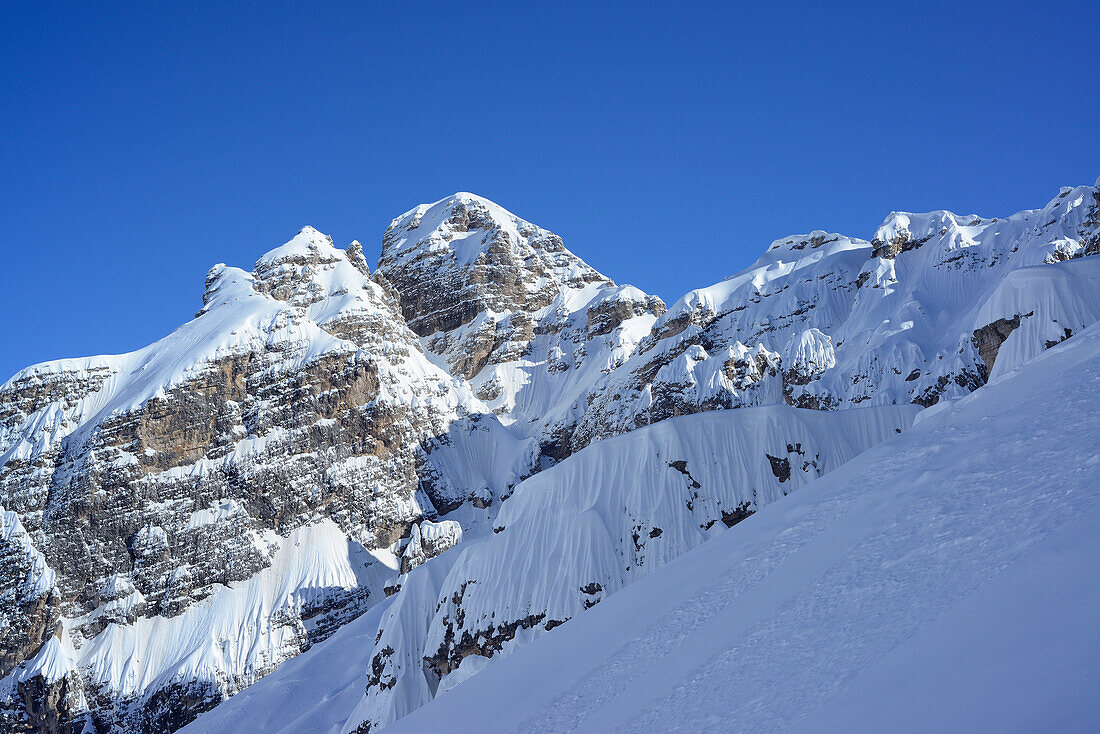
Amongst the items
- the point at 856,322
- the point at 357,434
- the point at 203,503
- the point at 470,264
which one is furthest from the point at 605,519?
the point at 470,264

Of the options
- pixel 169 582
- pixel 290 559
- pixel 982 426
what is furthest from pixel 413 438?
pixel 982 426

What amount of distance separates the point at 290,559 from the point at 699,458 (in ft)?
197

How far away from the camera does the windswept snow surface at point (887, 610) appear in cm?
700

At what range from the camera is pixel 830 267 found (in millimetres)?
101500

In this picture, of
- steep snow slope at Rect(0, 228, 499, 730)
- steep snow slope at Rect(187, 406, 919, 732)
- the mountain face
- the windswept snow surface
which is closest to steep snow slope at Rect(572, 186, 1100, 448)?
the mountain face

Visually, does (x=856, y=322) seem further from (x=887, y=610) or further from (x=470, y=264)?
(x=887, y=610)

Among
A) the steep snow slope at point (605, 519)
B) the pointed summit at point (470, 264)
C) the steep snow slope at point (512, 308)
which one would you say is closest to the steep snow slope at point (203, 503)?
the steep snow slope at point (512, 308)

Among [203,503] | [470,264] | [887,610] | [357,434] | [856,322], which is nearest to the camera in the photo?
[887,610]

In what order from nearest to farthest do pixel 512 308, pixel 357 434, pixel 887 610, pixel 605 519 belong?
pixel 887 610, pixel 605 519, pixel 357 434, pixel 512 308

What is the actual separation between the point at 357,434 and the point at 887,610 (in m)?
96.0

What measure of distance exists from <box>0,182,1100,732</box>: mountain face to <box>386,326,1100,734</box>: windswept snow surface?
98.8ft

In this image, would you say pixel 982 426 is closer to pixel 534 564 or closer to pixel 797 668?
pixel 797 668

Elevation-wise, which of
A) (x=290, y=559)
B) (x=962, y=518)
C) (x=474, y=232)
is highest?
(x=474, y=232)

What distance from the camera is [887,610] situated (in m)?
9.03
